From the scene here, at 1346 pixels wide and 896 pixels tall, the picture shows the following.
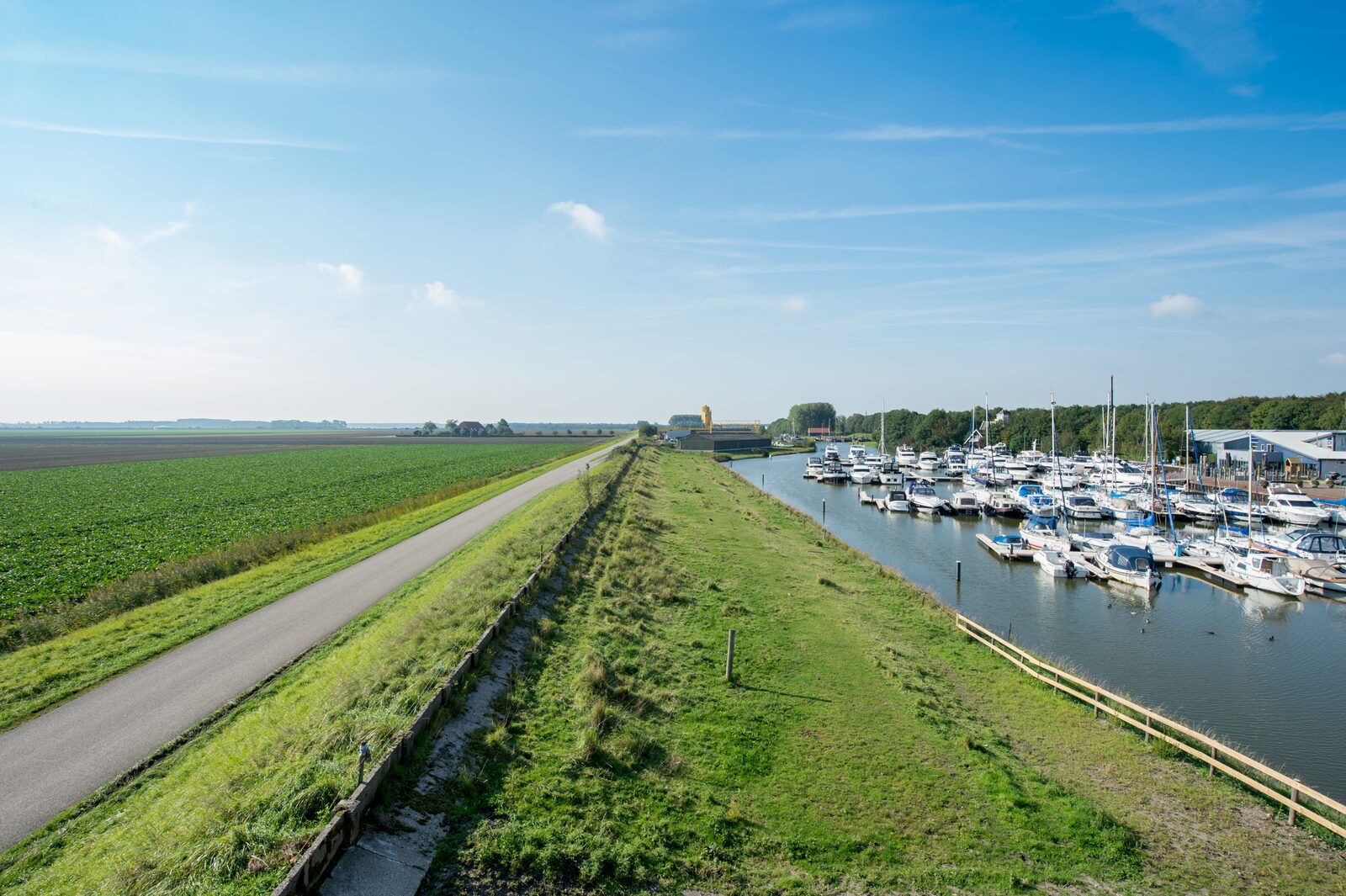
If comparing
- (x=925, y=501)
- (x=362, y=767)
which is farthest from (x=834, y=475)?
(x=362, y=767)

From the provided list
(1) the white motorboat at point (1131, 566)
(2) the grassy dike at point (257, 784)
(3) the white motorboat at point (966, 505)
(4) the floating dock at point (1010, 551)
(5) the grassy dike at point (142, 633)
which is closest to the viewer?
(2) the grassy dike at point (257, 784)

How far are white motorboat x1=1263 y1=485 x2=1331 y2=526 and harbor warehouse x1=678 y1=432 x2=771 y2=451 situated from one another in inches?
3562

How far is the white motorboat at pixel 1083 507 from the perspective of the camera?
173 feet

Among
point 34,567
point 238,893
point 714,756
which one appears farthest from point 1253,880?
point 34,567

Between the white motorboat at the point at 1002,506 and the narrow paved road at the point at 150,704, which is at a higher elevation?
the narrow paved road at the point at 150,704

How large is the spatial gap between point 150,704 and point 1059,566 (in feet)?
126

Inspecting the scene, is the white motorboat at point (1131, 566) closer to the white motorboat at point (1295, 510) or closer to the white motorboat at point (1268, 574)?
the white motorboat at point (1268, 574)

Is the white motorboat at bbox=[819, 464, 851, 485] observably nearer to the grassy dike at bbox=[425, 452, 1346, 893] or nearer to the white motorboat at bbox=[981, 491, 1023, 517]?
the white motorboat at bbox=[981, 491, 1023, 517]

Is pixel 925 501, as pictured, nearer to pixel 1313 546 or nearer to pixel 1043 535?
pixel 1043 535

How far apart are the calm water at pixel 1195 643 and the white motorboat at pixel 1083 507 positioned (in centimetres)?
1593

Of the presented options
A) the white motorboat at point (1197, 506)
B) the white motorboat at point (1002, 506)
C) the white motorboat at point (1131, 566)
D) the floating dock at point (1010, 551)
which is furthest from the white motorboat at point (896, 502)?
the white motorboat at point (1131, 566)

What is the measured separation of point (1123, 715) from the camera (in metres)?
16.9

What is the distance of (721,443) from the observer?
133625mm

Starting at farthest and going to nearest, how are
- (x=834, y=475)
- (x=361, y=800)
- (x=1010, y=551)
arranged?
(x=834, y=475) < (x=1010, y=551) < (x=361, y=800)
